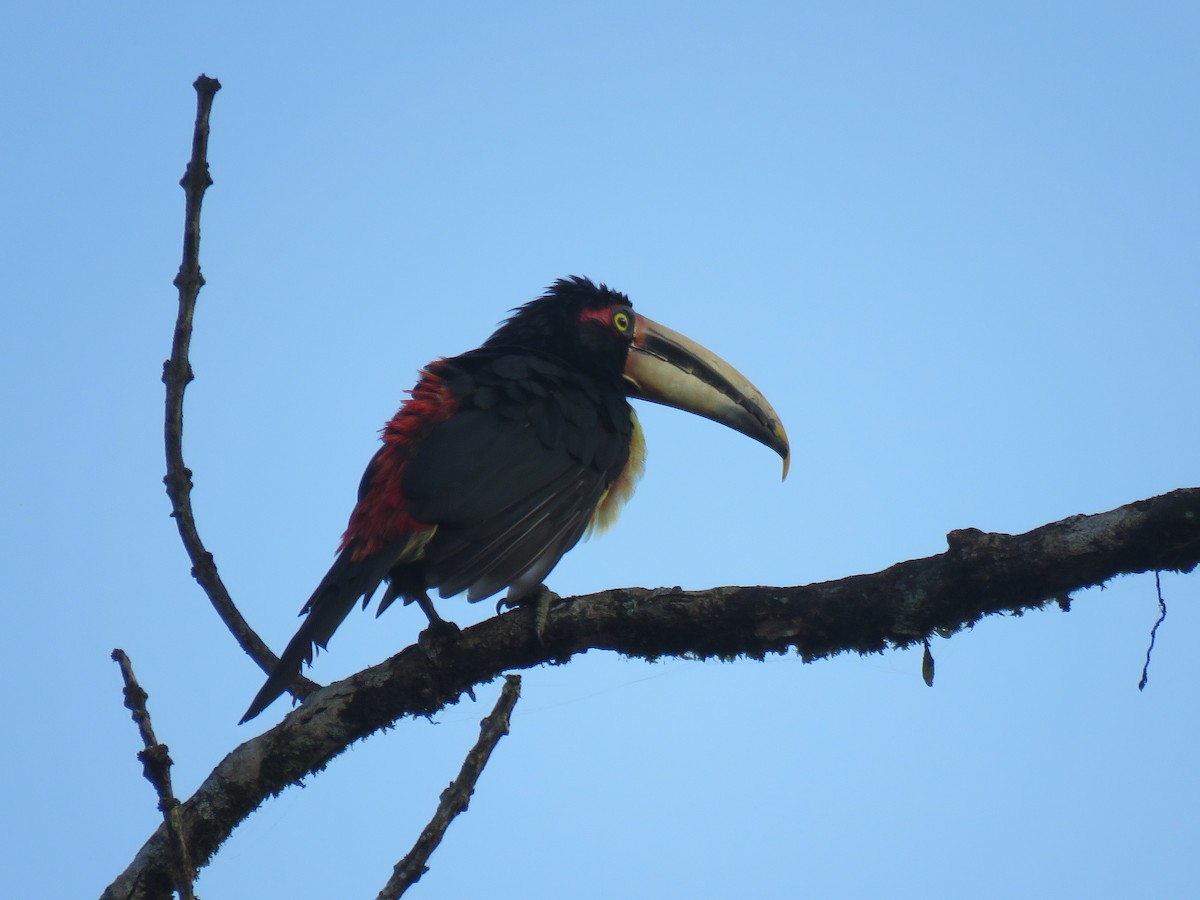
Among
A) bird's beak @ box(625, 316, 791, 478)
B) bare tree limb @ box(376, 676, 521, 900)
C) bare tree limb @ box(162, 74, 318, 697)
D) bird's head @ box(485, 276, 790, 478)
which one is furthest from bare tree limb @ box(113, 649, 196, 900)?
bird's beak @ box(625, 316, 791, 478)

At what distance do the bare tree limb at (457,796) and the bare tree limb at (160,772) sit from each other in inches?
19.1

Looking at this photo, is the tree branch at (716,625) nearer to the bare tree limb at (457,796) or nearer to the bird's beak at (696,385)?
the bare tree limb at (457,796)

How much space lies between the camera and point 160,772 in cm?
222

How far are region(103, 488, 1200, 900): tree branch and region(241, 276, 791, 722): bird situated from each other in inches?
5.6

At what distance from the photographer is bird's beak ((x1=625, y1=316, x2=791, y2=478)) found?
19.2 ft

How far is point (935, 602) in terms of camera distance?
3.23 meters

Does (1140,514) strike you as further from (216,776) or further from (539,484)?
(216,776)

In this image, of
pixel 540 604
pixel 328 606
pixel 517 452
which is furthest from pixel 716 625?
pixel 517 452

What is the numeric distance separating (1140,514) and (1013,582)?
35 cm

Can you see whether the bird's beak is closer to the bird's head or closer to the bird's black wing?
the bird's head

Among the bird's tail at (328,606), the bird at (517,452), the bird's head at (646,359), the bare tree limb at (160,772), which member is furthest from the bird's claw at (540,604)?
the bird's head at (646,359)

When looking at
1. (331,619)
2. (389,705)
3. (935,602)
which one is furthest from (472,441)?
(935,602)

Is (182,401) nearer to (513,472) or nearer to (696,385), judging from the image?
(513,472)

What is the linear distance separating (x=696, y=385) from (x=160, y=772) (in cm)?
406
